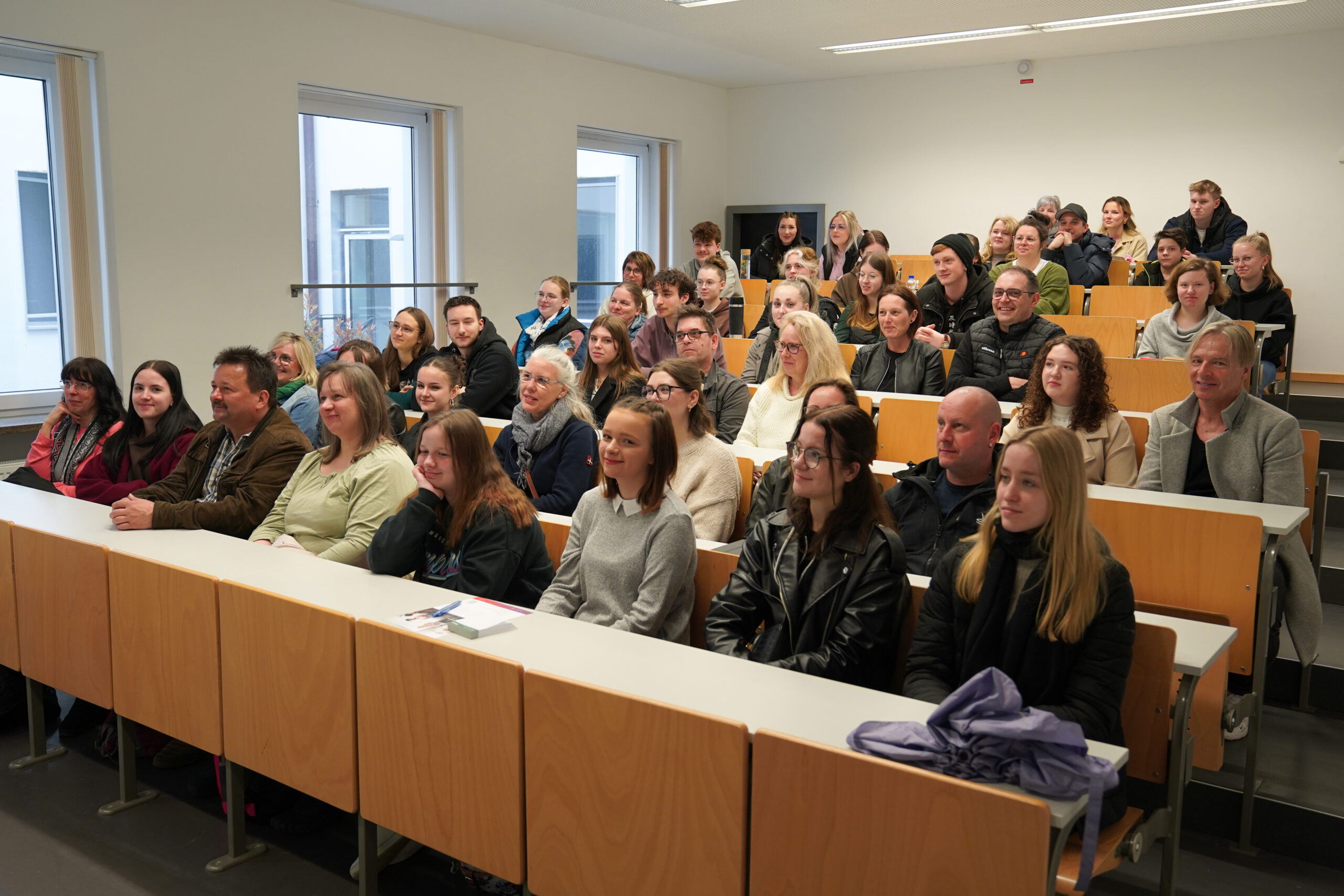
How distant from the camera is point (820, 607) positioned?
2.26 metres

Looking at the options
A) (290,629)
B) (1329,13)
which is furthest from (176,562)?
(1329,13)

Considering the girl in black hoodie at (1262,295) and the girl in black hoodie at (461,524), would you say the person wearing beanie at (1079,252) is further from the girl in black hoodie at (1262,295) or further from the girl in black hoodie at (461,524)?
the girl in black hoodie at (461,524)

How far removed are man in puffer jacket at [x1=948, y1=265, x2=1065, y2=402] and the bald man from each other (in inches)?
83.0

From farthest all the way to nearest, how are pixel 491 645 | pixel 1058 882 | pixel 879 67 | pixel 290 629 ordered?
pixel 879 67 → pixel 290 629 → pixel 491 645 → pixel 1058 882

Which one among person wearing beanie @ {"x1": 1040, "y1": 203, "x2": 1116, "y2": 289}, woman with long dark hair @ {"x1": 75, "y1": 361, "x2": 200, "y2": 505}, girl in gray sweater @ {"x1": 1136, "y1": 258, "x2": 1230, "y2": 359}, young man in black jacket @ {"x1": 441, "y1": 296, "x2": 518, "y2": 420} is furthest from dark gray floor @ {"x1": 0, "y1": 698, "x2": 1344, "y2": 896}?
person wearing beanie @ {"x1": 1040, "y1": 203, "x2": 1116, "y2": 289}

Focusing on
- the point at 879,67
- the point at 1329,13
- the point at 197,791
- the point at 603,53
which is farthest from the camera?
the point at 879,67

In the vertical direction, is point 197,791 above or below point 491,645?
below

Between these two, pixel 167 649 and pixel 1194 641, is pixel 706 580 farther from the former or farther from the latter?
pixel 167 649

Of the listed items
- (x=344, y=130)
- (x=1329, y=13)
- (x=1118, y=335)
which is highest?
(x=1329, y=13)

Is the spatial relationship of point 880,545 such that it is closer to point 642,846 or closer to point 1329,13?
point 642,846

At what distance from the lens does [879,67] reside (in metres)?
9.63

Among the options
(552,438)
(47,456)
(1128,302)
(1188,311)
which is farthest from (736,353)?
(47,456)

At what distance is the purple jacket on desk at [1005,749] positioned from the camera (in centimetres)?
150

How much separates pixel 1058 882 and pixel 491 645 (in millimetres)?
1129
